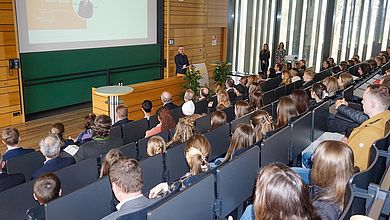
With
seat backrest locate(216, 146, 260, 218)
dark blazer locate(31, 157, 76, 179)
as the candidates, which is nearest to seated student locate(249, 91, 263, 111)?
seat backrest locate(216, 146, 260, 218)

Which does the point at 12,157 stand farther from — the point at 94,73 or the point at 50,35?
the point at 94,73

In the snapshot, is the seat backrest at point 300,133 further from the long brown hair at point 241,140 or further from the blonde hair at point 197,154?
the blonde hair at point 197,154

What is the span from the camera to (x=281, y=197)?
1.64 m

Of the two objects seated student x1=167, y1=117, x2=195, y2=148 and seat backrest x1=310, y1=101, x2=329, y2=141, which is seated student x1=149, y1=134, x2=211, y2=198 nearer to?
seated student x1=167, y1=117, x2=195, y2=148

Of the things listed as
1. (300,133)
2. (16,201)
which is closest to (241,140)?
(300,133)

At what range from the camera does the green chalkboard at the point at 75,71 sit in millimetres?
8156

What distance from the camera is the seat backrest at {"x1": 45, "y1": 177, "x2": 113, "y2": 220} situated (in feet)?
8.43

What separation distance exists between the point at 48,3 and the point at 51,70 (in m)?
1.48

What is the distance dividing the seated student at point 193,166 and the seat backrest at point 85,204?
1.38 feet

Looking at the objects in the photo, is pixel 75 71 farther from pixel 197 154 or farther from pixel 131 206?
pixel 131 206

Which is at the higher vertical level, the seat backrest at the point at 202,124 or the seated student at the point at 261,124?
the seated student at the point at 261,124

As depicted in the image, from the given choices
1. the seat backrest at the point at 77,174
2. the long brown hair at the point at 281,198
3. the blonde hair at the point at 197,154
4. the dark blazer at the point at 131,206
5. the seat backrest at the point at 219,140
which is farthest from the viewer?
the seat backrest at the point at 219,140

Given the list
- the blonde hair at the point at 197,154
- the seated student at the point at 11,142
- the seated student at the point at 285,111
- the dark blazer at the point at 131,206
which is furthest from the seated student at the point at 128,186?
the seated student at the point at 285,111

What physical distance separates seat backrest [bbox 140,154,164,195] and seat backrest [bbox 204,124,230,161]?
73 cm
